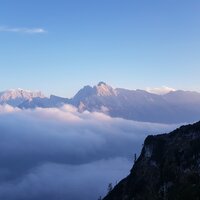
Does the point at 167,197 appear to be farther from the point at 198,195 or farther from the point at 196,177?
the point at 198,195

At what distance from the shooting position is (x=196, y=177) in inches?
7781

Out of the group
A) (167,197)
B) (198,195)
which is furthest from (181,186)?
(198,195)

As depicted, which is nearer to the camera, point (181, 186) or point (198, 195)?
point (198, 195)

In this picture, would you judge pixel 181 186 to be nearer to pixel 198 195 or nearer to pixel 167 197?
pixel 167 197

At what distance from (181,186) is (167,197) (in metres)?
7.62

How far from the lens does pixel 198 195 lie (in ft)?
535

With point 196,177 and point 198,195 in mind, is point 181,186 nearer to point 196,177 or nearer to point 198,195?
point 196,177

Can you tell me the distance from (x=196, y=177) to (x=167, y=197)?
15679mm

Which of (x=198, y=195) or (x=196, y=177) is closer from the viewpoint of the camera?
(x=198, y=195)

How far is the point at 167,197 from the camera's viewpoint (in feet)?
637

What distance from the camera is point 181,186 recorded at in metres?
195

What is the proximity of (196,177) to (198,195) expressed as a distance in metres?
35.3

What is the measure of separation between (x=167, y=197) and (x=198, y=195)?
32.6 meters
